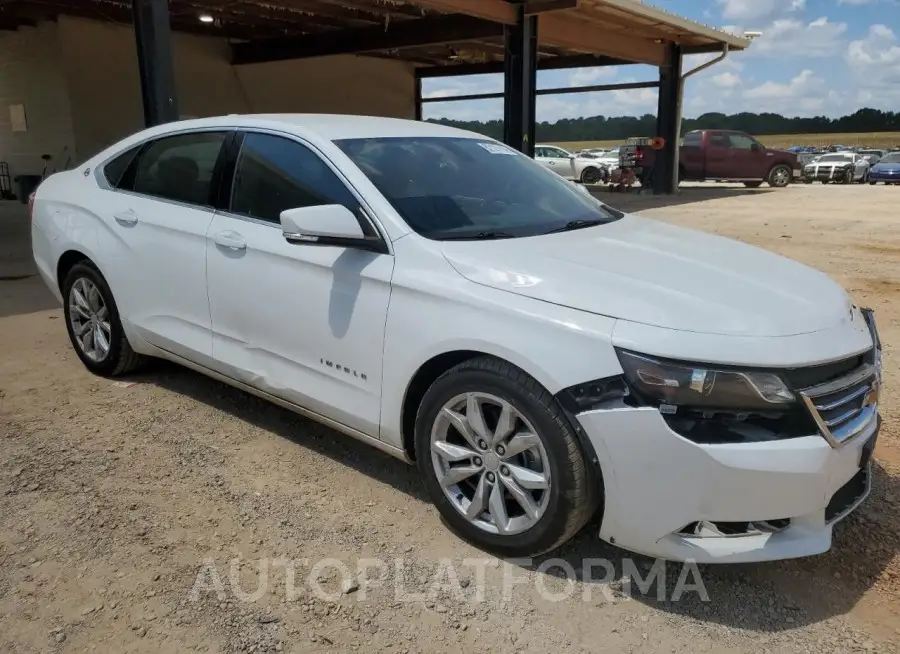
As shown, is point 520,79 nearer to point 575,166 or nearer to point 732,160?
point 575,166

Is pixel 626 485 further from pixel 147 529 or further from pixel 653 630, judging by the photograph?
pixel 147 529

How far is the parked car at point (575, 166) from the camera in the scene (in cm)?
2577

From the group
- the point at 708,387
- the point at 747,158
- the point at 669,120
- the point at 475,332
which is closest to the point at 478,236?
the point at 475,332

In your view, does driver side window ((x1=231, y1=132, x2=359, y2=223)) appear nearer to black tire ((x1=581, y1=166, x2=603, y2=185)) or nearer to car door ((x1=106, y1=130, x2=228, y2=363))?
car door ((x1=106, y1=130, x2=228, y2=363))

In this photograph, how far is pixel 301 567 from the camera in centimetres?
273

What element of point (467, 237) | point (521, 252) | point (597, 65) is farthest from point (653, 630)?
point (597, 65)

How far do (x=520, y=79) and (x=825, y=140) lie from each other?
76438 millimetres

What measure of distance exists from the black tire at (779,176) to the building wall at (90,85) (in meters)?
16.0

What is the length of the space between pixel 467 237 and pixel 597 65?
1961 cm

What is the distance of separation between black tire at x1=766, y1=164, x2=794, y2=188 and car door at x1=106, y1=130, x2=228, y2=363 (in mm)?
23906

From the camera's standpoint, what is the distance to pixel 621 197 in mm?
20578

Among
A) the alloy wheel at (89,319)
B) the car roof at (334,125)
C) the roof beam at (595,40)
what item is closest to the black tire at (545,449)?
the car roof at (334,125)

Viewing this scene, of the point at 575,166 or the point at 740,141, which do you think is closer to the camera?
the point at 740,141

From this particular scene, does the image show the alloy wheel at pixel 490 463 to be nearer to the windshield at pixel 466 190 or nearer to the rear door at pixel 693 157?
the windshield at pixel 466 190
